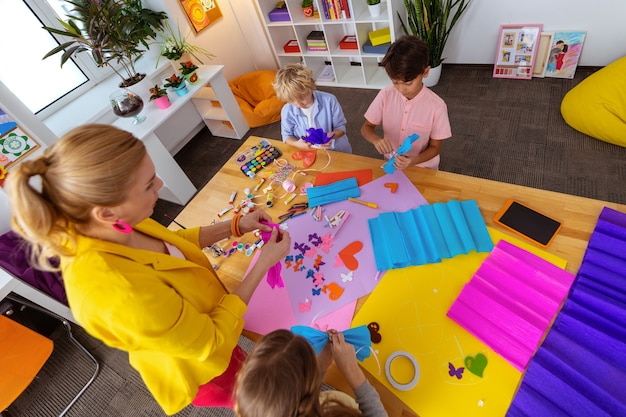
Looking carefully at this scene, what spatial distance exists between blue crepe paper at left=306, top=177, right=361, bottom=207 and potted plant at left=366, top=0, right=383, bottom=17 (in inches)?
87.9

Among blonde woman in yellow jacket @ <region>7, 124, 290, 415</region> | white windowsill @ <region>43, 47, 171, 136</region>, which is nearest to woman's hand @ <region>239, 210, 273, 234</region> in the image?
blonde woman in yellow jacket @ <region>7, 124, 290, 415</region>

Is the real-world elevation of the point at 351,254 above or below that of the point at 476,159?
above

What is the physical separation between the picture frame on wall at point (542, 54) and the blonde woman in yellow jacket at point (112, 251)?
343cm

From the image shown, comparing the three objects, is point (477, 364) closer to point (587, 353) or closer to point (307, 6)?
point (587, 353)

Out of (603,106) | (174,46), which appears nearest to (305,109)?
(174,46)

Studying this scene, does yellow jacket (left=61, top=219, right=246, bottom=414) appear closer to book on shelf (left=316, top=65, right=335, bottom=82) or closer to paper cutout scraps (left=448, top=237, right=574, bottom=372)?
paper cutout scraps (left=448, top=237, right=574, bottom=372)

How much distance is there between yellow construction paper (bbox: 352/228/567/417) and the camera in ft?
3.17

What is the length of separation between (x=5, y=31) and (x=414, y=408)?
12.4 ft

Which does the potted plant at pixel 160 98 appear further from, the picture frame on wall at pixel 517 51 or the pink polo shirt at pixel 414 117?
the picture frame on wall at pixel 517 51

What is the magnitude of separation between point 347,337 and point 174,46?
121 inches

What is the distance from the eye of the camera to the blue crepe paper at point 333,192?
157 centimetres

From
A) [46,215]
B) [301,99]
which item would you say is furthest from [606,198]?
[46,215]

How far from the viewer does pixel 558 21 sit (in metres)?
2.84

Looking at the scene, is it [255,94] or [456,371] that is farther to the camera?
[255,94]
